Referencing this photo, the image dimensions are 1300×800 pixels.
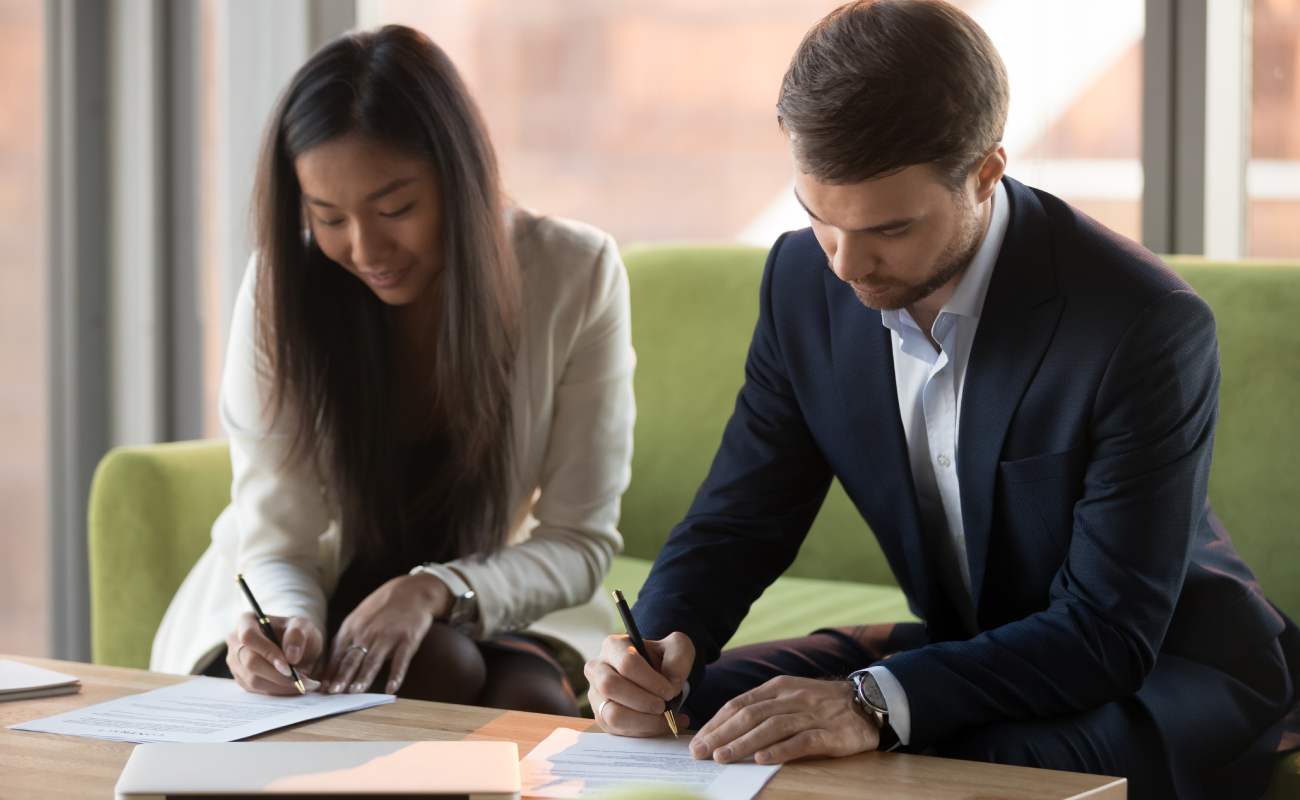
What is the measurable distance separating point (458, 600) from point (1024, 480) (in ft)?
2.36

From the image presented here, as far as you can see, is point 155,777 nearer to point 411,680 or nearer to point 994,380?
point 411,680

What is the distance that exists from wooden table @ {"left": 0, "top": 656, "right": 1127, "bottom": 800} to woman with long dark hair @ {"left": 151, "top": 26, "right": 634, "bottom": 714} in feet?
1.01

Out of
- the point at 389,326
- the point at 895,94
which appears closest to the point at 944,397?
the point at 895,94

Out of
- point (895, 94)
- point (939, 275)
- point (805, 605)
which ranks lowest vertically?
point (805, 605)

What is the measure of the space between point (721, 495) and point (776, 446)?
0.09m

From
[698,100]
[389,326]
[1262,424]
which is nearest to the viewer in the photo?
[389,326]

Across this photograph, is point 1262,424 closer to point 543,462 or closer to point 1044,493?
point 1044,493

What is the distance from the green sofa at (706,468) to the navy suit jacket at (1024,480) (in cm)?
54

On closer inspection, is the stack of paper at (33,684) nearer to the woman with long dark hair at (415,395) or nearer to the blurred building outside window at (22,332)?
the woman with long dark hair at (415,395)

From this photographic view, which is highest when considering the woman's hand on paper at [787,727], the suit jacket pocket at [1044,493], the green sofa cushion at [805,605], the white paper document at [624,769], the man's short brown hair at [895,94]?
the man's short brown hair at [895,94]

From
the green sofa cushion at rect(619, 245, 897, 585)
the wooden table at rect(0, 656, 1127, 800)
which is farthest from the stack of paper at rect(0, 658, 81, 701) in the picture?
the green sofa cushion at rect(619, 245, 897, 585)

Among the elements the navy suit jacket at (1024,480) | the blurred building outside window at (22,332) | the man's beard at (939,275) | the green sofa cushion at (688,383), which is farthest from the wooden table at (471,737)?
the blurred building outside window at (22,332)

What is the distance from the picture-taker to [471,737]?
1128 mm

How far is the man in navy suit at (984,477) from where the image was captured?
3.82ft
